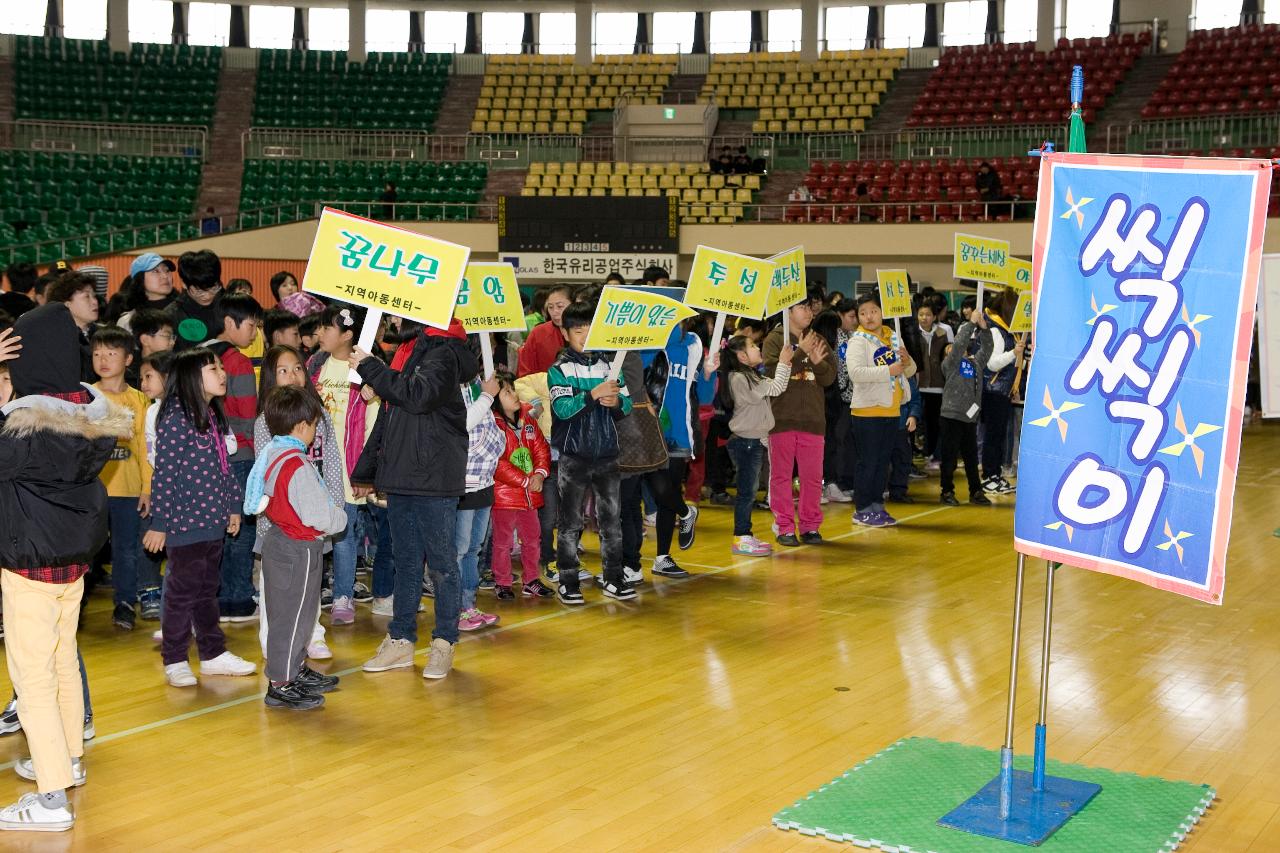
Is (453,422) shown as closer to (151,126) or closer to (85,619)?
(85,619)

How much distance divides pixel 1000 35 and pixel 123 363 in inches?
1129

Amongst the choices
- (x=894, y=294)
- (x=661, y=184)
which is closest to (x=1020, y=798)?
(x=894, y=294)

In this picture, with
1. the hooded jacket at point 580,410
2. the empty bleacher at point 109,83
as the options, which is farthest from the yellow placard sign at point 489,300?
the empty bleacher at point 109,83

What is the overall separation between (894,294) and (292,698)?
22.8 ft

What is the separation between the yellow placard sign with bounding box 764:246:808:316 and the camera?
Answer: 868 cm

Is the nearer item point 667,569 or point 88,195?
point 667,569

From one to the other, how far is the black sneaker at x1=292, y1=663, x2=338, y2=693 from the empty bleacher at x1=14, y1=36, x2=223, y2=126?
2417cm

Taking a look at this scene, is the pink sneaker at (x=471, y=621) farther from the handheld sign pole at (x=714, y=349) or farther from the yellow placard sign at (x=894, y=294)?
the yellow placard sign at (x=894, y=294)

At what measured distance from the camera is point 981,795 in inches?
177

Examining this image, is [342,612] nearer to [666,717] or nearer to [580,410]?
[580,410]

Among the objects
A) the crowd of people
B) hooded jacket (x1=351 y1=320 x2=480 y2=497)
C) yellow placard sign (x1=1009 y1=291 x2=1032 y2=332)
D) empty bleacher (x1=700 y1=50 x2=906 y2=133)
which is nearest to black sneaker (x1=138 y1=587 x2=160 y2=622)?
the crowd of people

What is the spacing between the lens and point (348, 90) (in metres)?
29.2

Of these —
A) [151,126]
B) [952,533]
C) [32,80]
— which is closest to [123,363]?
[952,533]

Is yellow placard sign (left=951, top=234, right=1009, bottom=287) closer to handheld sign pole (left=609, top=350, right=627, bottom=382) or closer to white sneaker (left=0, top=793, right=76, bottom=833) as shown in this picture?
handheld sign pole (left=609, top=350, right=627, bottom=382)
